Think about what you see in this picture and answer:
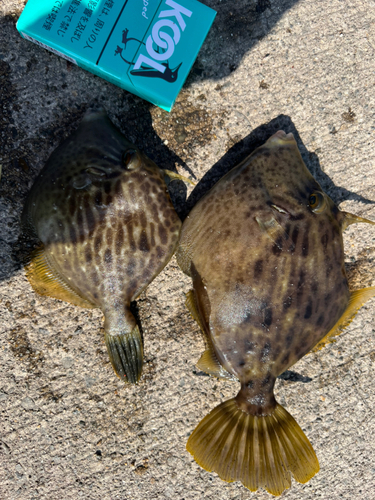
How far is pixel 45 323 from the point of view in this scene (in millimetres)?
2682

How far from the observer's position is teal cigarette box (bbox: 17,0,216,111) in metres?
2.28

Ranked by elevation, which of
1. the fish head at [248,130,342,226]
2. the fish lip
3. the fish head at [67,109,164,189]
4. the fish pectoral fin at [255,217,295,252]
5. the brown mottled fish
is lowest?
the brown mottled fish

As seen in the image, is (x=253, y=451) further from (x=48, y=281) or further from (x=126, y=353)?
(x=48, y=281)

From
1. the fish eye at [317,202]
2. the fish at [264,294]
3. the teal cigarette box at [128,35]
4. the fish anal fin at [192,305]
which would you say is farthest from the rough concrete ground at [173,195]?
the fish eye at [317,202]

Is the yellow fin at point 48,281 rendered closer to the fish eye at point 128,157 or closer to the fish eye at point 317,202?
the fish eye at point 128,157

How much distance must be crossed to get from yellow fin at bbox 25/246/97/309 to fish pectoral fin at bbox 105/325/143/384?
286mm

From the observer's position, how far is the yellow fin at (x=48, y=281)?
2449 millimetres

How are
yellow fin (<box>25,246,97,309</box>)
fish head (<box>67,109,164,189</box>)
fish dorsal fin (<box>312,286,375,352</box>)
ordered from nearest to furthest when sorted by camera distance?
fish head (<box>67,109,164,189</box>)
yellow fin (<box>25,246,97,309</box>)
fish dorsal fin (<box>312,286,375,352</box>)

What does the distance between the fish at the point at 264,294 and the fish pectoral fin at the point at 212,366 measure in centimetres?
10

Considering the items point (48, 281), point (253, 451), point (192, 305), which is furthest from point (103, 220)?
point (253, 451)

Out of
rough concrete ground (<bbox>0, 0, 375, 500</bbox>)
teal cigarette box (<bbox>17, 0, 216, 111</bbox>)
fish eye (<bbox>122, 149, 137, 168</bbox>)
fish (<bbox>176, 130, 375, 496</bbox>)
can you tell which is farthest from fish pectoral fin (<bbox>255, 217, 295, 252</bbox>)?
teal cigarette box (<bbox>17, 0, 216, 111</bbox>)

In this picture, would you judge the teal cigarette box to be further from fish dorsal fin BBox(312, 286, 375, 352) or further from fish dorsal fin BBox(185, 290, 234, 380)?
fish dorsal fin BBox(312, 286, 375, 352)

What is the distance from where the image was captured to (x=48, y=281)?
8.16ft

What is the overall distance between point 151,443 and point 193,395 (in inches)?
19.0
